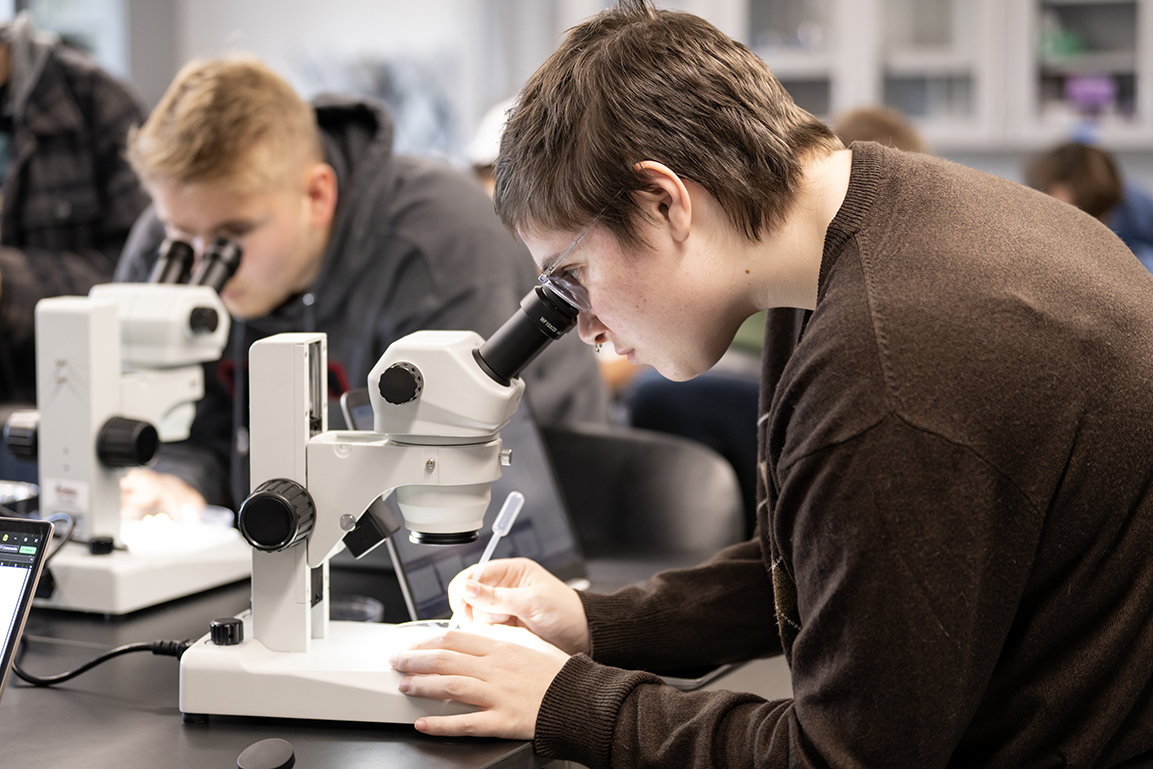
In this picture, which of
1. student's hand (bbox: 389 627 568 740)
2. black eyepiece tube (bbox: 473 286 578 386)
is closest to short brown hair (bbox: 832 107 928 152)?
black eyepiece tube (bbox: 473 286 578 386)

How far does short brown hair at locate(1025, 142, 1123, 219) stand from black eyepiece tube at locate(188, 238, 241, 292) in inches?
114

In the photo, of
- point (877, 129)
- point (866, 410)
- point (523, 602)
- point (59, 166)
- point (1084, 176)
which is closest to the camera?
point (866, 410)

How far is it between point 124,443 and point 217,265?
360 mm

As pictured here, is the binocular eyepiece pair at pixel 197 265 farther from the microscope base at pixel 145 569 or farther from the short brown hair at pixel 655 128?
the short brown hair at pixel 655 128

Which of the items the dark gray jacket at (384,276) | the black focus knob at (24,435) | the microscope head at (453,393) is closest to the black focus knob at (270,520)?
the microscope head at (453,393)

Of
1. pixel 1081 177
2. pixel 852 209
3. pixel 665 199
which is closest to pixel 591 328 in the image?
pixel 665 199

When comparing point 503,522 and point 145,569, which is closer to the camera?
point 503,522

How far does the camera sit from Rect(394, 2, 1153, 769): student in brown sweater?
81cm

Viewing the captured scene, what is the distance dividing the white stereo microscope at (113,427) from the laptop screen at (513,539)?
0.95 ft

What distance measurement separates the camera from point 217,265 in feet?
5.43

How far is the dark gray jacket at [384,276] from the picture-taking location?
77.7 inches

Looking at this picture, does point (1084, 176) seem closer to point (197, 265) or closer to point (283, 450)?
point (197, 265)

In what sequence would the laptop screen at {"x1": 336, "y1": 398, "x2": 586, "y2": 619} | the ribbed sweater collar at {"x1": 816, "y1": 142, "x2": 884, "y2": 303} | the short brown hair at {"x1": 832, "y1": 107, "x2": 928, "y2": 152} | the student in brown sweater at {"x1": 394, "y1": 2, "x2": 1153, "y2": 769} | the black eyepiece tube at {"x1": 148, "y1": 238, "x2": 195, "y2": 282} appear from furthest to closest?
the short brown hair at {"x1": 832, "y1": 107, "x2": 928, "y2": 152}, the black eyepiece tube at {"x1": 148, "y1": 238, "x2": 195, "y2": 282}, the laptop screen at {"x1": 336, "y1": 398, "x2": 586, "y2": 619}, the ribbed sweater collar at {"x1": 816, "y1": 142, "x2": 884, "y2": 303}, the student in brown sweater at {"x1": 394, "y1": 2, "x2": 1153, "y2": 769}

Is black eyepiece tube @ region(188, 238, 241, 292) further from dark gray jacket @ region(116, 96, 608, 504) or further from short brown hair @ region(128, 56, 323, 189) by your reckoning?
dark gray jacket @ region(116, 96, 608, 504)
